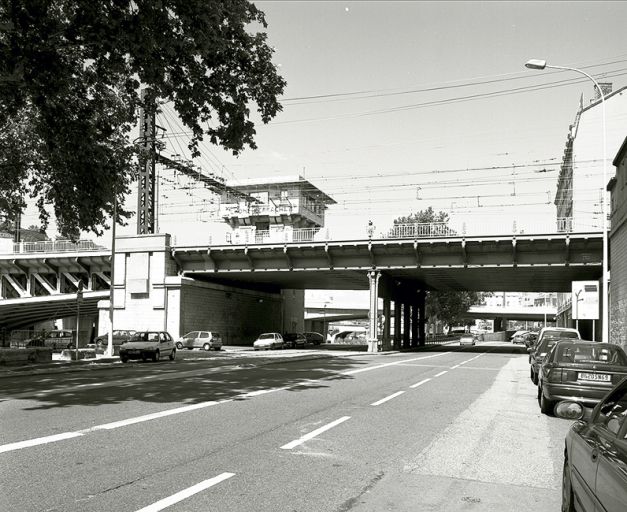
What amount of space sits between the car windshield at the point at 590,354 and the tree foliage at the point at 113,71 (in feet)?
31.1

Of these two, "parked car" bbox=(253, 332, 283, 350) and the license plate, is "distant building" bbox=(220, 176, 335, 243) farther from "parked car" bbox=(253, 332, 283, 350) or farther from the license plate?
the license plate

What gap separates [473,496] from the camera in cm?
604

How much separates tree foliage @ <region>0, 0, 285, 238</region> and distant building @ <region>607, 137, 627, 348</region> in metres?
18.2

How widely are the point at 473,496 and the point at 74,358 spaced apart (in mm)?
25876

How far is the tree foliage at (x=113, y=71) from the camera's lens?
14266 mm

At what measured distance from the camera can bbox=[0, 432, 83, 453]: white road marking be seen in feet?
24.7

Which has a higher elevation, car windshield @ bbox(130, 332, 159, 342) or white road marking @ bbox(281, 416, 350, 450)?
white road marking @ bbox(281, 416, 350, 450)

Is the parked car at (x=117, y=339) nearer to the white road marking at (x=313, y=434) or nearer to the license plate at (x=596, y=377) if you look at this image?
the white road marking at (x=313, y=434)

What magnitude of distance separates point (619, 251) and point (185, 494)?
2809cm

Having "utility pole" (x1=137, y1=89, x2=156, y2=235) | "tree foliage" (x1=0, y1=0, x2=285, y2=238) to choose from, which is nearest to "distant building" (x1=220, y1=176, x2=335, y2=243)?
"utility pole" (x1=137, y1=89, x2=156, y2=235)

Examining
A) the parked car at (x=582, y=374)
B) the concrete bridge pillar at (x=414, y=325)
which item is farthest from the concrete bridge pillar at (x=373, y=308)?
the parked car at (x=582, y=374)

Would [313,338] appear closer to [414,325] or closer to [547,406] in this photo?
[414,325]

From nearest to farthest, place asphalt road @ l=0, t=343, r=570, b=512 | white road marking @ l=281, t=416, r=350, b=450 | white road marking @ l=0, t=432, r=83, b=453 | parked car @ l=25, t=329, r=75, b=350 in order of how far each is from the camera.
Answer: asphalt road @ l=0, t=343, r=570, b=512 → white road marking @ l=0, t=432, r=83, b=453 → white road marking @ l=281, t=416, r=350, b=450 → parked car @ l=25, t=329, r=75, b=350

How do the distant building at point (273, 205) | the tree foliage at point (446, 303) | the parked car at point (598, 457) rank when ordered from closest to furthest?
the parked car at point (598, 457)
the distant building at point (273, 205)
the tree foliage at point (446, 303)
